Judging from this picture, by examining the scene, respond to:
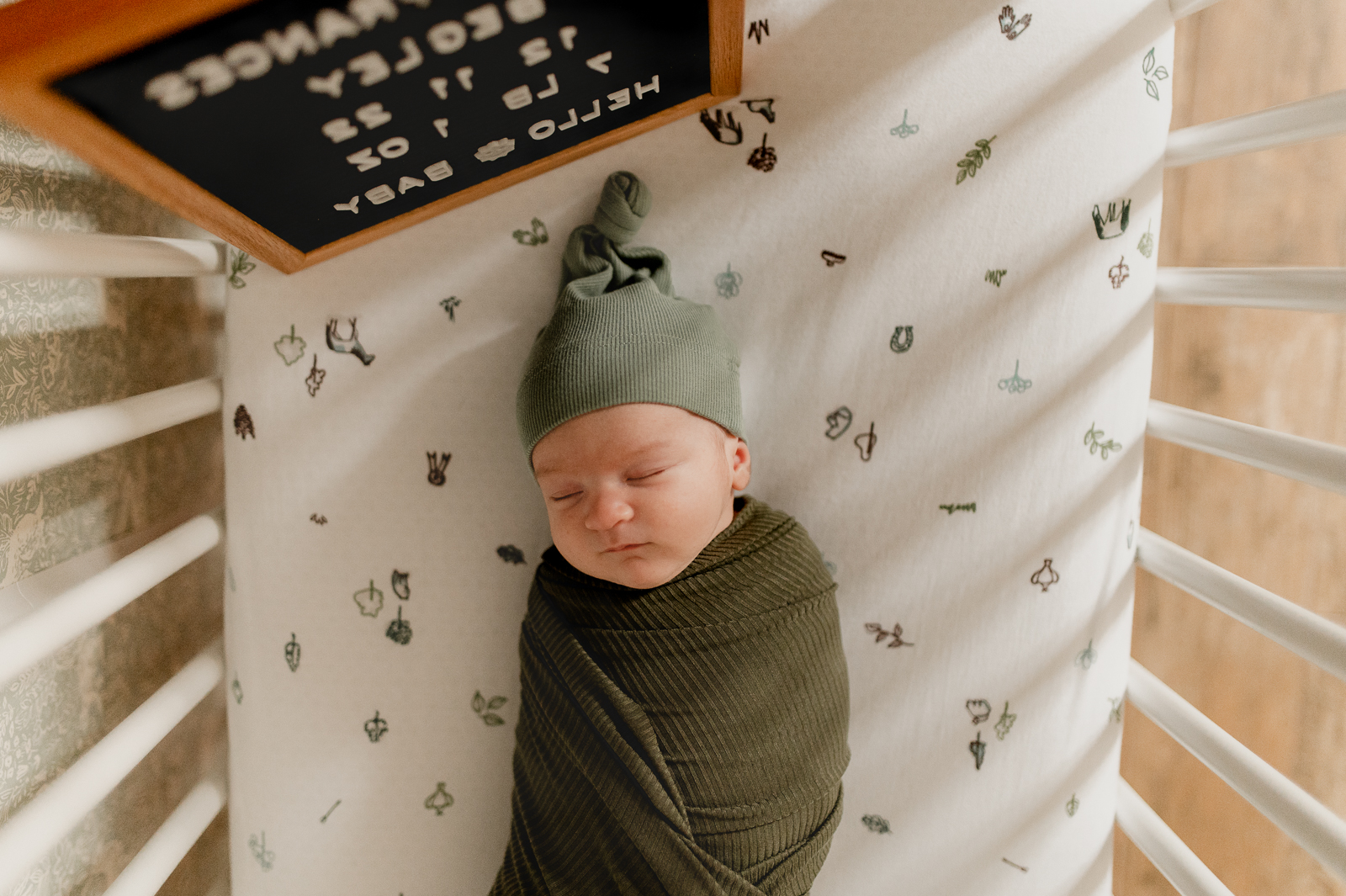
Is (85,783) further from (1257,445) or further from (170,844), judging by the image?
(1257,445)

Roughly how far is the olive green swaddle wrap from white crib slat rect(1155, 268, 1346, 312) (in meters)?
0.44

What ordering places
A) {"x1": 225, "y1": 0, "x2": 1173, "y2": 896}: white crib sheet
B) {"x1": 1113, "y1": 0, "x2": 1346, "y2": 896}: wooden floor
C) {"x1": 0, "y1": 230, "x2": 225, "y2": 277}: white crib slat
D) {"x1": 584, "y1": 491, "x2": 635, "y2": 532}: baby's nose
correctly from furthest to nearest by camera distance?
{"x1": 1113, "y1": 0, "x2": 1346, "y2": 896}: wooden floor → {"x1": 225, "y1": 0, "x2": 1173, "y2": 896}: white crib sheet → {"x1": 584, "y1": 491, "x2": 635, "y2": 532}: baby's nose → {"x1": 0, "y1": 230, "x2": 225, "y2": 277}: white crib slat

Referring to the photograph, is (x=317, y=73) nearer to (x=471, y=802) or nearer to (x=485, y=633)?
(x=485, y=633)

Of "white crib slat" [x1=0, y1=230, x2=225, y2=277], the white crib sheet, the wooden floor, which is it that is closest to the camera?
"white crib slat" [x1=0, y1=230, x2=225, y2=277]

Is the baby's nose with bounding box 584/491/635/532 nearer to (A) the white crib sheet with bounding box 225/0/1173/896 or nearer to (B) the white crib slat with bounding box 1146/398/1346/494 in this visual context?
(A) the white crib sheet with bounding box 225/0/1173/896

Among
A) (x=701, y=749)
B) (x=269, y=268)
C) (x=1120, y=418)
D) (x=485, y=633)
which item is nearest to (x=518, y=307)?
(x=269, y=268)

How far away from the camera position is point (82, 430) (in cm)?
56

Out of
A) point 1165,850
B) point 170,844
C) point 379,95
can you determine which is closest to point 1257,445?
point 1165,850

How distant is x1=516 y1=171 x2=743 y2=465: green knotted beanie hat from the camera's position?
685mm

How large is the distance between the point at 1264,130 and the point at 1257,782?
53cm

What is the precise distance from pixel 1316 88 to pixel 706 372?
1.01m

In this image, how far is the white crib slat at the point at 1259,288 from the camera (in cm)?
56

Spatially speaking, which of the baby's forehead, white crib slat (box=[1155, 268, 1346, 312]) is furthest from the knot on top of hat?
white crib slat (box=[1155, 268, 1346, 312])

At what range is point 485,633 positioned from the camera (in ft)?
2.81
